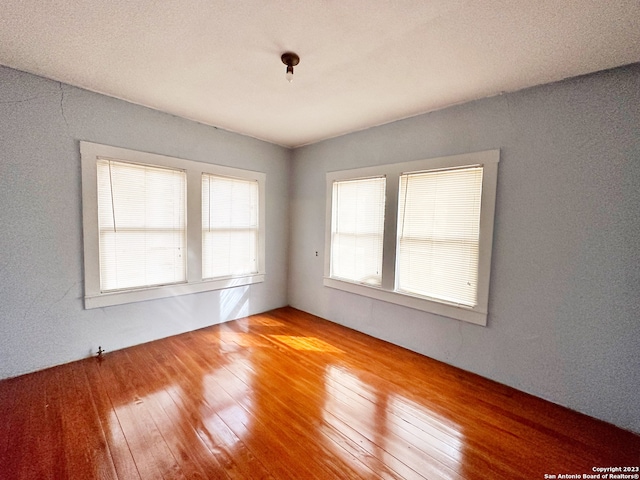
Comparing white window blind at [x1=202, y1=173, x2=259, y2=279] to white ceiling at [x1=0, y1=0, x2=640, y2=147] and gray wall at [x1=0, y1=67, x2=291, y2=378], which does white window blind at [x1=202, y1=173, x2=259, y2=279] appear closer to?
gray wall at [x1=0, y1=67, x2=291, y2=378]

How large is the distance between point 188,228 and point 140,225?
0.50m

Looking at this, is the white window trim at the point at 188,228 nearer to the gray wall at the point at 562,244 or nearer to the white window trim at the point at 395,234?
the white window trim at the point at 395,234

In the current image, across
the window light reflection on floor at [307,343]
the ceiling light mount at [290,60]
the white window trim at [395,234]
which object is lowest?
the window light reflection on floor at [307,343]

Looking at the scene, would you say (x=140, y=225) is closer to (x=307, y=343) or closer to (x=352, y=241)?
(x=307, y=343)

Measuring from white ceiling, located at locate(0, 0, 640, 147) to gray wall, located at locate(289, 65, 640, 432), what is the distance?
0.82ft

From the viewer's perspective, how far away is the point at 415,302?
9.74 feet

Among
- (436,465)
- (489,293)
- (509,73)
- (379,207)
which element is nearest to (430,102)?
(509,73)

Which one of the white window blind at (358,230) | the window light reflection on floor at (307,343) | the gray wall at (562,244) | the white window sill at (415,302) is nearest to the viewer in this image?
the gray wall at (562,244)

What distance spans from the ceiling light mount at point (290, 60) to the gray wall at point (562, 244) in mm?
1635

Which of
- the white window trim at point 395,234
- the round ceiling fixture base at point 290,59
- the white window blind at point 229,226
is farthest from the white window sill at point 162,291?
the round ceiling fixture base at point 290,59

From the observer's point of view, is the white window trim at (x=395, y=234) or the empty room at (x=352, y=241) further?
the white window trim at (x=395, y=234)

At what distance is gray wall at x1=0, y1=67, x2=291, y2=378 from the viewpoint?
225 centimetres

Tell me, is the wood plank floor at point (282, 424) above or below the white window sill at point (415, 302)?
below

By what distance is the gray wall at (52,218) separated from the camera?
88.4 inches
